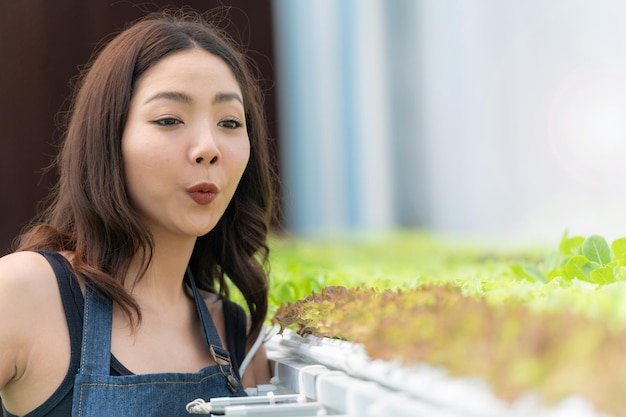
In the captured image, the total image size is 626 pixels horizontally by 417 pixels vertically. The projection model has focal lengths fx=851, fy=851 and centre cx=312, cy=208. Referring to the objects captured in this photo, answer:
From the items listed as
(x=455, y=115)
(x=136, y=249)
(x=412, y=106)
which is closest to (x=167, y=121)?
(x=136, y=249)

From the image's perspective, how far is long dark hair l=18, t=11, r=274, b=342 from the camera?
4.86ft

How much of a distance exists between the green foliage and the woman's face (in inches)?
23.3

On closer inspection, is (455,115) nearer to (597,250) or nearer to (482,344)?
(597,250)

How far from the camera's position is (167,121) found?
56.8 inches

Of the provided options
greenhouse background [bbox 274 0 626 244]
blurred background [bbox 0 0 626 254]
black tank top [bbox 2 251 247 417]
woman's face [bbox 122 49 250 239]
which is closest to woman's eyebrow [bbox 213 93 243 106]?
woman's face [bbox 122 49 250 239]

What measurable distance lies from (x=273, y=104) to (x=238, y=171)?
4.04 meters

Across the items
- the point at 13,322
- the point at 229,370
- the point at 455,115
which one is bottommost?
the point at 229,370

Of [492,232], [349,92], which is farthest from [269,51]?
[349,92]

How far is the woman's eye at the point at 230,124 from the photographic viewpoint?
4.96 ft

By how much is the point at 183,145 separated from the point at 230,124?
137 millimetres

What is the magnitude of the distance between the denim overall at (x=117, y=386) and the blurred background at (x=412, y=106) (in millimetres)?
1743

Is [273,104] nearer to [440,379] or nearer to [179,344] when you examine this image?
[179,344]

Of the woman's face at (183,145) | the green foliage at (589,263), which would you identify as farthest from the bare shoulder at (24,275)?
the green foliage at (589,263)

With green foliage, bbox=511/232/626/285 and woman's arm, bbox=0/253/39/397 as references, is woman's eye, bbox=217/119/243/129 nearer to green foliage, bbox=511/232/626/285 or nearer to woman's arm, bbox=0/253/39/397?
woman's arm, bbox=0/253/39/397
